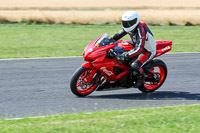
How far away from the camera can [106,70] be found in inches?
350

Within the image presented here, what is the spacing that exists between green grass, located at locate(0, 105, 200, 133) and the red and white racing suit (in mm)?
1776

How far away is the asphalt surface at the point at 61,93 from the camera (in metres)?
8.16

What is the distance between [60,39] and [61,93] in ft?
32.6

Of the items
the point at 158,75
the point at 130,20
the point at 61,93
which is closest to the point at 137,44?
the point at 130,20

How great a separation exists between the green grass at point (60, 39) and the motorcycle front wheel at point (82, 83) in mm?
5665

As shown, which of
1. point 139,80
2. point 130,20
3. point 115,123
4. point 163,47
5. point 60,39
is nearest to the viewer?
point 115,123

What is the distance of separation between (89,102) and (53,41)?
10.1 meters

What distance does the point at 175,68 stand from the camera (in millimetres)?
12367

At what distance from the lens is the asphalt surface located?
321 inches

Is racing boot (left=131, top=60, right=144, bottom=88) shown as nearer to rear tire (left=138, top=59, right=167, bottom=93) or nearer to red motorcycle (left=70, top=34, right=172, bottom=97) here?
red motorcycle (left=70, top=34, right=172, bottom=97)

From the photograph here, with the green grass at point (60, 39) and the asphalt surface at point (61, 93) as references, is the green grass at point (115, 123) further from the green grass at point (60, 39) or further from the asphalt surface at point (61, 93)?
the green grass at point (60, 39)

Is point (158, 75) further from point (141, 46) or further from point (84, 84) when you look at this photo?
point (84, 84)

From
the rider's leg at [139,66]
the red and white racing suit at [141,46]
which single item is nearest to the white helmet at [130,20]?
the red and white racing suit at [141,46]

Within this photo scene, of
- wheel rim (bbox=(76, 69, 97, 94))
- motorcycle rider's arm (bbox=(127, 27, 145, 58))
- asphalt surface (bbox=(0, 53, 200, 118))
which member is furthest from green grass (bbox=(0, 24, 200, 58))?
motorcycle rider's arm (bbox=(127, 27, 145, 58))
